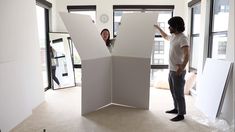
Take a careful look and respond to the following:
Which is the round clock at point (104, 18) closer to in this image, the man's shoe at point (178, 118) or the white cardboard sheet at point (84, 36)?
the white cardboard sheet at point (84, 36)

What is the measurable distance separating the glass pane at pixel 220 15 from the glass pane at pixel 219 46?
0.13m

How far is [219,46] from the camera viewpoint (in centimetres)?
322

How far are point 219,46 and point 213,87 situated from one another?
2.58 ft

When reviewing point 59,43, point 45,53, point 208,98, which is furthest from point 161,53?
point 45,53

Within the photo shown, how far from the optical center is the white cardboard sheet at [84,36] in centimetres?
291

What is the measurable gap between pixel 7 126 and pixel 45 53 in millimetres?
2379

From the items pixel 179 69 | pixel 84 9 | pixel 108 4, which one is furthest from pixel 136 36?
pixel 84 9

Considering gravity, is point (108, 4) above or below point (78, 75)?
above

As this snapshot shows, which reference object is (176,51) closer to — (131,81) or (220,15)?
(131,81)

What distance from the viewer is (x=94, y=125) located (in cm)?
267

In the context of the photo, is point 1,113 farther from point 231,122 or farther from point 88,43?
point 231,122

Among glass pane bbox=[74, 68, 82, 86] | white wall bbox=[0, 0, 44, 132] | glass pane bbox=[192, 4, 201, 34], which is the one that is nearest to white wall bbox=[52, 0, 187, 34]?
glass pane bbox=[192, 4, 201, 34]

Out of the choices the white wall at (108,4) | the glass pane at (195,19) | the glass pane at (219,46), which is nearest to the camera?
the glass pane at (219,46)

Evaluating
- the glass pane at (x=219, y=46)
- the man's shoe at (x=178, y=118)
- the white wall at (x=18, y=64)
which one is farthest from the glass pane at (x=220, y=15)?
the white wall at (x=18, y=64)
